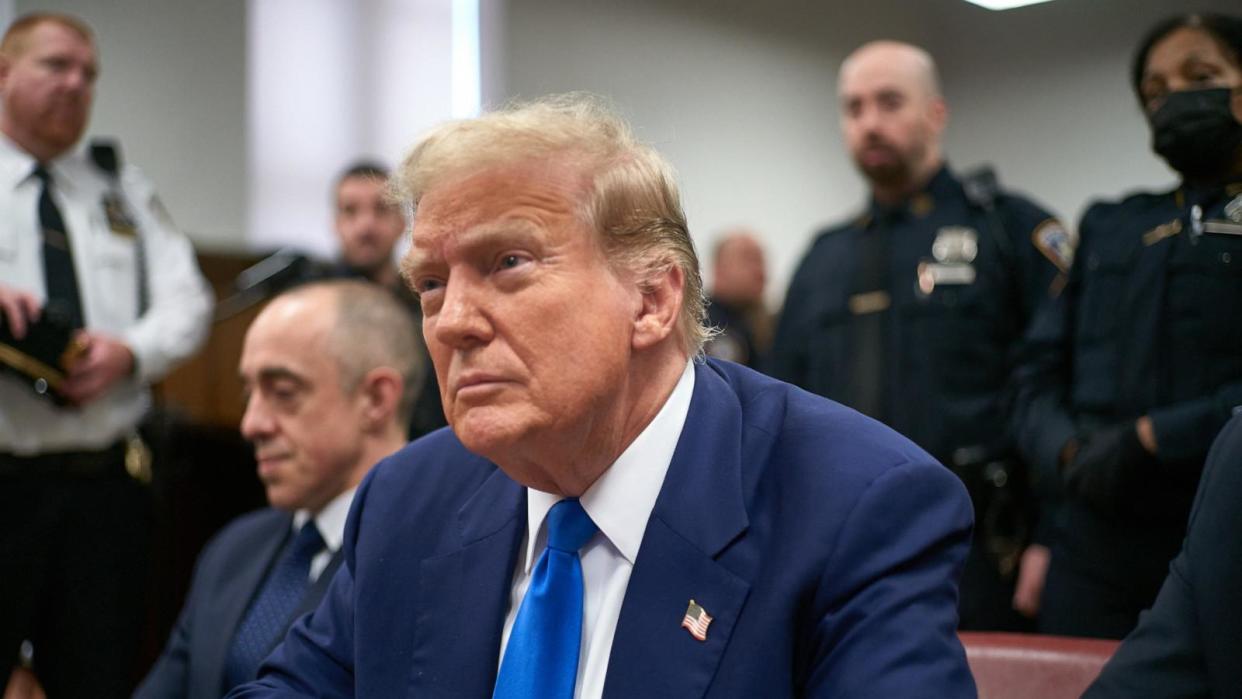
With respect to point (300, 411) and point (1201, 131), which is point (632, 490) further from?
point (1201, 131)

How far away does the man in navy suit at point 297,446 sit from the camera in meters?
2.36

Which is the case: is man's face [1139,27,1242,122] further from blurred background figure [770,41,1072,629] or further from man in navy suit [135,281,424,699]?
man in navy suit [135,281,424,699]

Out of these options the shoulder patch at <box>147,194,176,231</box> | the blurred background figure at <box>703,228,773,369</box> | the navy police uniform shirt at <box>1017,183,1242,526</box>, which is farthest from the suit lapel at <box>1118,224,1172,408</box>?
the blurred background figure at <box>703,228,773,369</box>

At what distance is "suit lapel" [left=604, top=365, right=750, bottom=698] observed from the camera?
135 centimetres

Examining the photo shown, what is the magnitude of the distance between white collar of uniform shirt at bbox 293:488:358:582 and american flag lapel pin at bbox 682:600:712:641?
1167 millimetres

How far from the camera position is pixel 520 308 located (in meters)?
1.42

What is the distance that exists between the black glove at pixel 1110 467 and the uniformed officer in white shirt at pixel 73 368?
2194 millimetres

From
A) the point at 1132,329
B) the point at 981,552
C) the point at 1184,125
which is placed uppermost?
the point at 1184,125

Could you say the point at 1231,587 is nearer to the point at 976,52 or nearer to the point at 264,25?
the point at 976,52

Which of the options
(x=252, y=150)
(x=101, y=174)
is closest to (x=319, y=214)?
(x=252, y=150)

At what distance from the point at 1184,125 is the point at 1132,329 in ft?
1.32

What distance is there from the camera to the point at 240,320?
4848mm

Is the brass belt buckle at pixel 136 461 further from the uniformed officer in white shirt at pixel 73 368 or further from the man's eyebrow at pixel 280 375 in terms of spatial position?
the man's eyebrow at pixel 280 375

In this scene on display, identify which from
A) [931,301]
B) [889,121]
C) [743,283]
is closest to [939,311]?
[931,301]
